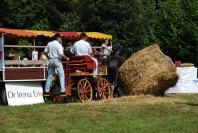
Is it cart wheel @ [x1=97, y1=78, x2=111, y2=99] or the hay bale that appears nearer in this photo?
cart wheel @ [x1=97, y1=78, x2=111, y2=99]

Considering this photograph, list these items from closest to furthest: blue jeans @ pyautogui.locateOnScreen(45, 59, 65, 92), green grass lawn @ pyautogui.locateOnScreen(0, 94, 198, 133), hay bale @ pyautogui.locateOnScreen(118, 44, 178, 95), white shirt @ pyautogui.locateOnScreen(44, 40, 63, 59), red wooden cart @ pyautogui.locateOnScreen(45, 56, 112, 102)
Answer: green grass lawn @ pyautogui.locateOnScreen(0, 94, 198, 133) → blue jeans @ pyautogui.locateOnScreen(45, 59, 65, 92) → white shirt @ pyautogui.locateOnScreen(44, 40, 63, 59) → red wooden cart @ pyautogui.locateOnScreen(45, 56, 112, 102) → hay bale @ pyautogui.locateOnScreen(118, 44, 178, 95)

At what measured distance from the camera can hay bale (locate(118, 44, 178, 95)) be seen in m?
17.1

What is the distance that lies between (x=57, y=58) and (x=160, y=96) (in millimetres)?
3696

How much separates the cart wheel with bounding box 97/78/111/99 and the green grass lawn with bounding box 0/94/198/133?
1.61 metres

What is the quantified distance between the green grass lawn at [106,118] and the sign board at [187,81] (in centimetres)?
705

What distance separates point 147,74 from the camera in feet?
56.4

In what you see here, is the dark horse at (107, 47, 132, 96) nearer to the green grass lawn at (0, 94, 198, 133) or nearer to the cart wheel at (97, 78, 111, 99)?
the cart wheel at (97, 78, 111, 99)

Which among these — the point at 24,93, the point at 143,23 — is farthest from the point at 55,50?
the point at 143,23

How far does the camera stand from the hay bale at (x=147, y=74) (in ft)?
56.1

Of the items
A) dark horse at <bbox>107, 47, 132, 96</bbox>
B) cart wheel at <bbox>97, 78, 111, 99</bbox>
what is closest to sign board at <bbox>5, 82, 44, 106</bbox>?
cart wheel at <bbox>97, 78, 111, 99</bbox>

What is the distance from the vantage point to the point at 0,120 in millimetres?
11492

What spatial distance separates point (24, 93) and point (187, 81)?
8606 mm

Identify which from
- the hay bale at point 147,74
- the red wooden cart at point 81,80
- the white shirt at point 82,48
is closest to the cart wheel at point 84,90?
the red wooden cart at point 81,80

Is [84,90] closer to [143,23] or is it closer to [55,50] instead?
[55,50]
